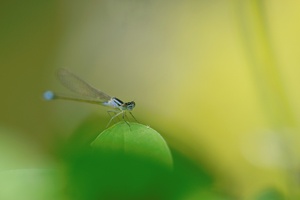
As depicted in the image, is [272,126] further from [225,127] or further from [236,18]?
[236,18]

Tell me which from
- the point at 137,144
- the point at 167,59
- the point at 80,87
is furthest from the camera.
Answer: the point at 167,59

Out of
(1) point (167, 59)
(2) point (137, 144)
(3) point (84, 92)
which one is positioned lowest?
(2) point (137, 144)

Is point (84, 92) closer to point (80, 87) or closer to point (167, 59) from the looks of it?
point (80, 87)

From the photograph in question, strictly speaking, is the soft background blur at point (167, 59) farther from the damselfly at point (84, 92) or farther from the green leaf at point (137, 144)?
the green leaf at point (137, 144)

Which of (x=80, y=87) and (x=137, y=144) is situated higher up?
(x=80, y=87)

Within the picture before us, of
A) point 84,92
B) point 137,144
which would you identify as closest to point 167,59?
point 84,92

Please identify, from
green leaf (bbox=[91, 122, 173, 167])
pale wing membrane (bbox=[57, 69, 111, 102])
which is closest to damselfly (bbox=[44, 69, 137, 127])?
pale wing membrane (bbox=[57, 69, 111, 102])
